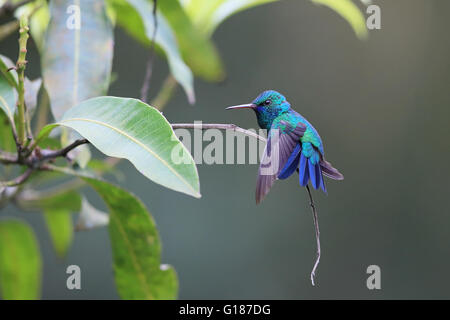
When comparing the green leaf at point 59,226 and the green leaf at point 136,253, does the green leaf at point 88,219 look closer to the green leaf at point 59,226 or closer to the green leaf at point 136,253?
the green leaf at point 136,253

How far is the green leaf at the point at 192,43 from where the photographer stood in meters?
1.72

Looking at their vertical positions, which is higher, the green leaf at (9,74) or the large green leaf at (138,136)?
the green leaf at (9,74)

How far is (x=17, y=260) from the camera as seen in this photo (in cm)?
189

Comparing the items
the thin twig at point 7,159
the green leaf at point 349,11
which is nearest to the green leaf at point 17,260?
the thin twig at point 7,159

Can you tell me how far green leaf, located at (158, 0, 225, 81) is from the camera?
5.65 feet

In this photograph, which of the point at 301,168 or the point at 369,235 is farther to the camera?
the point at 369,235

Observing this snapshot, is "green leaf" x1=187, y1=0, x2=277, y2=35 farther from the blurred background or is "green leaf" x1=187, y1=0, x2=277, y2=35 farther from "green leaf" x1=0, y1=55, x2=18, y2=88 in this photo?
the blurred background

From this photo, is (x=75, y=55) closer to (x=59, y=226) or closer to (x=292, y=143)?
(x=292, y=143)

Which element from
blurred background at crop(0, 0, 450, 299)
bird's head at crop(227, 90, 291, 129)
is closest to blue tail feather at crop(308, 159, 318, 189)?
bird's head at crop(227, 90, 291, 129)

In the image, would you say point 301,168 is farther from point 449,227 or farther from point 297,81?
point 449,227

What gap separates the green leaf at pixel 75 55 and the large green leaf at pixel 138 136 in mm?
284

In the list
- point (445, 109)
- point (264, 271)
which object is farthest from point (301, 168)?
point (445, 109)
